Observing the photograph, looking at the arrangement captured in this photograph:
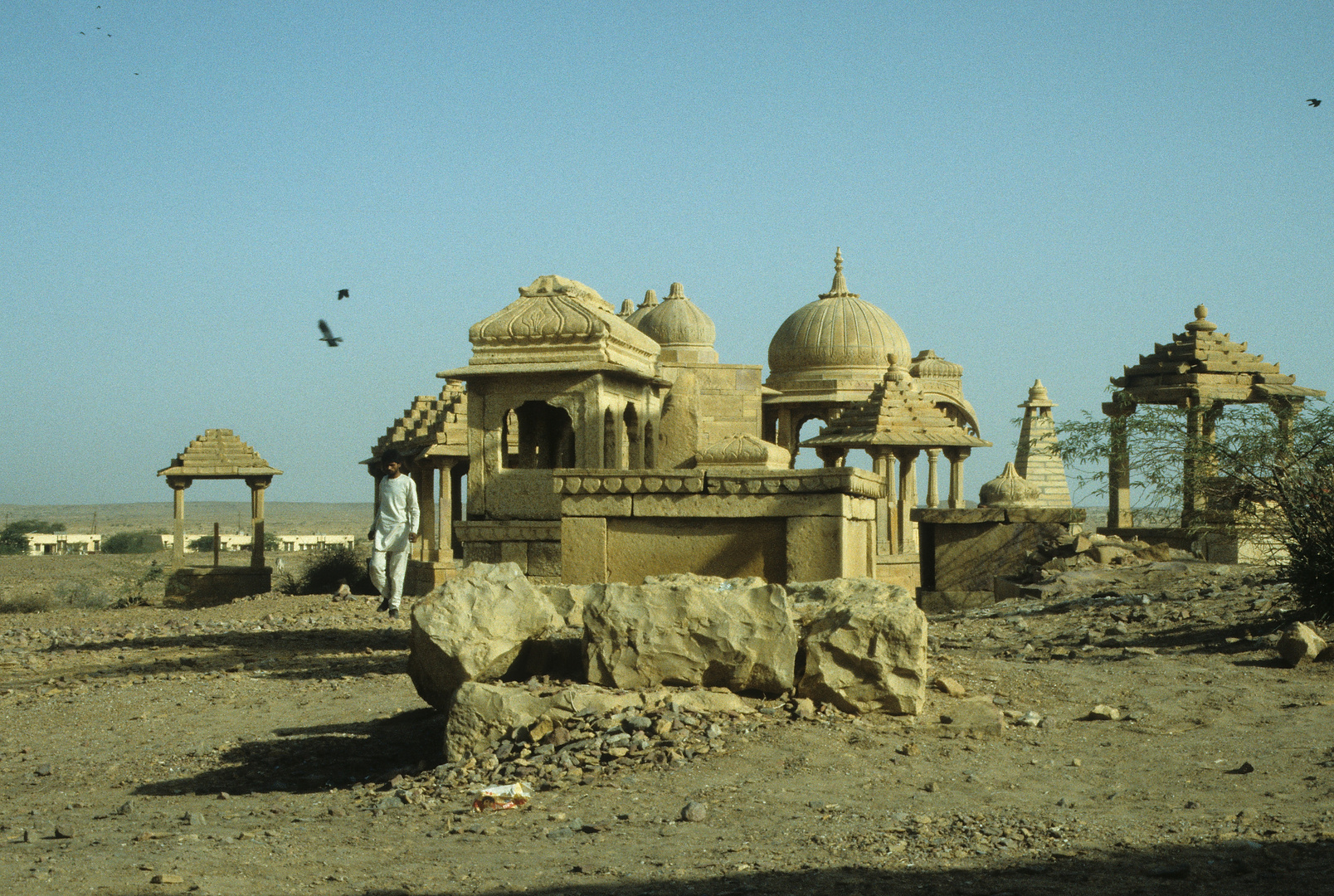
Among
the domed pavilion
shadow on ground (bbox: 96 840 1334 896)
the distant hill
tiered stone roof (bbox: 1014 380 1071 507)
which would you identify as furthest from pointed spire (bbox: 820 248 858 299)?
the distant hill

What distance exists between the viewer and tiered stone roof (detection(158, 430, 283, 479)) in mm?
23516

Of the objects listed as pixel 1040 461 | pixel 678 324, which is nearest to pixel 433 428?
pixel 678 324

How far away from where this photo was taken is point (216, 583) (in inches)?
901

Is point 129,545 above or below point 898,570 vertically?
below

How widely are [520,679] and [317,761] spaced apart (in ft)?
3.84

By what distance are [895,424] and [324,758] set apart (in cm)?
1707

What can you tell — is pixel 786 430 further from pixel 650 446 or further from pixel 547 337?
pixel 547 337

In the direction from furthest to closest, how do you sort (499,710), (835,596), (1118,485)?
(1118,485), (835,596), (499,710)

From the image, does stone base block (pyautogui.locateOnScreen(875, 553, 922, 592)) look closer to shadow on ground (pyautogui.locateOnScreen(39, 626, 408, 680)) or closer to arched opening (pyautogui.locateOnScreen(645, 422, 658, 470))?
arched opening (pyautogui.locateOnScreen(645, 422, 658, 470))

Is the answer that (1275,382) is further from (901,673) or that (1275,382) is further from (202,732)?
(202,732)

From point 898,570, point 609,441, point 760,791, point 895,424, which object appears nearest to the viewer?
point 760,791

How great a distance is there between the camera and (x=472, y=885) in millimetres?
4379

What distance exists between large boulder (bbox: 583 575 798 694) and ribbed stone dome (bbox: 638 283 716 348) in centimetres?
1855

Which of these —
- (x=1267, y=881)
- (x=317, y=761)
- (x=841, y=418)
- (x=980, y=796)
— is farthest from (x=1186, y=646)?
(x=841, y=418)
